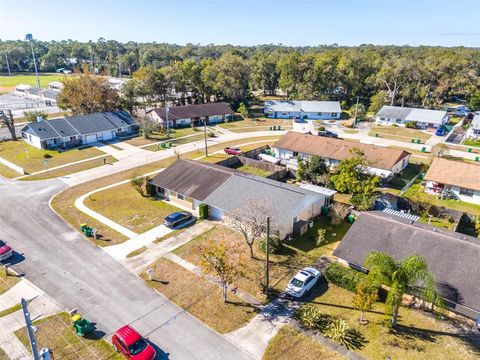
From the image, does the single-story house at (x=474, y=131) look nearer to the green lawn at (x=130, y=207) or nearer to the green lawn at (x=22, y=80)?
the green lawn at (x=130, y=207)

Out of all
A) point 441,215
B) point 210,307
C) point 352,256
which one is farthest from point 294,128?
point 210,307

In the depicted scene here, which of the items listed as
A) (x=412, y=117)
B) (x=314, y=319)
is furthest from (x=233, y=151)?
(x=412, y=117)

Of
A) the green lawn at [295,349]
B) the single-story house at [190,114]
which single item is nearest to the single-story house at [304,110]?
the single-story house at [190,114]

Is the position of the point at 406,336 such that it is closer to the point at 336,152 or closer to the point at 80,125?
the point at 336,152

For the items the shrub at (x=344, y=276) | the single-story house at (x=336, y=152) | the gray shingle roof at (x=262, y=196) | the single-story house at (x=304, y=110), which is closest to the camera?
the shrub at (x=344, y=276)

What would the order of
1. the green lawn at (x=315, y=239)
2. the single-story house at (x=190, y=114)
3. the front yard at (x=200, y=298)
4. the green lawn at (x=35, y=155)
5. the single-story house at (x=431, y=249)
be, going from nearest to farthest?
the single-story house at (x=431, y=249)
the front yard at (x=200, y=298)
the green lawn at (x=315, y=239)
the green lawn at (x=35, y=155)
the single-story house at (x=190, y=114)
